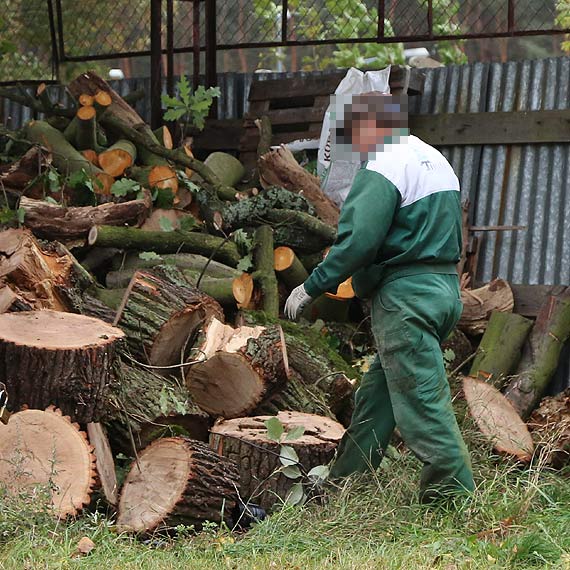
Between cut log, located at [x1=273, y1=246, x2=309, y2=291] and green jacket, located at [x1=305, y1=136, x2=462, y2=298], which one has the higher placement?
→ green jacket, located at [x1=305, y1=136, x2=462, y2=298]

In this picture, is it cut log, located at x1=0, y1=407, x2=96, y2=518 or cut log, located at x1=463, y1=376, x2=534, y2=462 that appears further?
cut log, located at x1=463, y1=376, x2=534, y2=462

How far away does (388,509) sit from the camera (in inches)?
200

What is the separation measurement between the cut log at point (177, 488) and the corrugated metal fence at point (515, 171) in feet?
13.1

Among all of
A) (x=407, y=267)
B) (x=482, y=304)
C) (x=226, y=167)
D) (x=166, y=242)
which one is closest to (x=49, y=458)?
(x=407, y=267)

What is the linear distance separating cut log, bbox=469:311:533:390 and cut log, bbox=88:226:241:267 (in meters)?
1.85

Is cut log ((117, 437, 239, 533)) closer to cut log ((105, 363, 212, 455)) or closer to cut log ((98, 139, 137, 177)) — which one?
cut log ((105, 363, 212, 455))

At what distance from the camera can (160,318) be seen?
6133 millimetres

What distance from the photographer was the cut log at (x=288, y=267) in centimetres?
749

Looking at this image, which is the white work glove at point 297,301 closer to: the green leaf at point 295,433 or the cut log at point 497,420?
the green leaf at point 295,433

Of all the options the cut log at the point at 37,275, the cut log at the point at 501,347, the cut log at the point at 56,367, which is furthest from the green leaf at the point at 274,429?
the cut log at the point at 501,347

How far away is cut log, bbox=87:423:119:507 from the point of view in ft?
16.8

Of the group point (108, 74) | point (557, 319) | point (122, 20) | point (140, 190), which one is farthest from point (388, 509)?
point (108, 74)

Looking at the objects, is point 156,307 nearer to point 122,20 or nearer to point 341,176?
point 341,176

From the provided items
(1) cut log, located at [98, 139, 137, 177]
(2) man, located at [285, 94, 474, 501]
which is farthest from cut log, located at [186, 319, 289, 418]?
(1) cut log, located at [98, 139, 137, 177]
